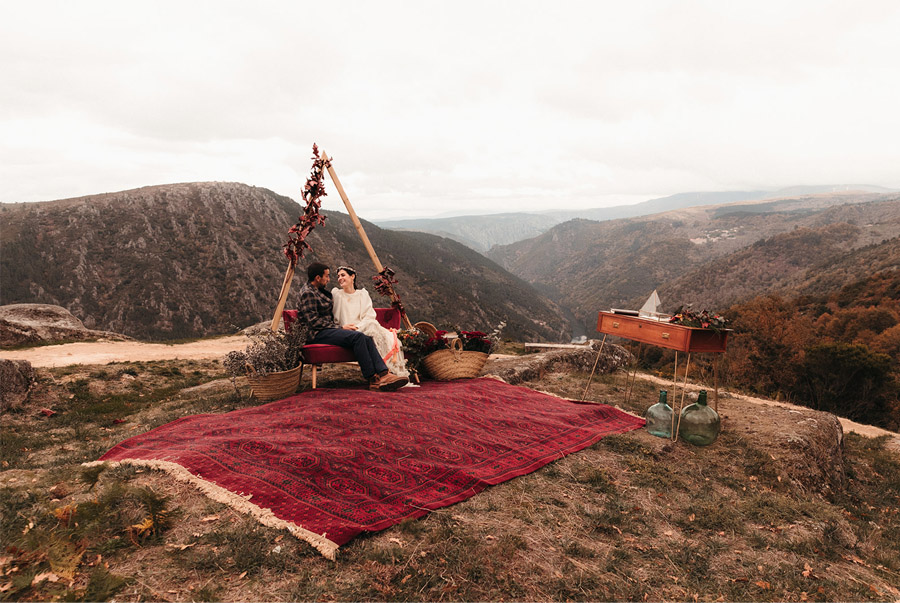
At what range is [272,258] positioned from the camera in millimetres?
57312

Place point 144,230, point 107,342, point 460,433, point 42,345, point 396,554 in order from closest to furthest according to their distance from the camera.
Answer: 1. point 396,554
2. point 460,433
3. point 42,345
4. point 107,342
5. point 144,230

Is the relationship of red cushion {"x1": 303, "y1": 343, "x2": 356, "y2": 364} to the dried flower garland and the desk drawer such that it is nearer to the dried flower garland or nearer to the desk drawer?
the dried flower garland

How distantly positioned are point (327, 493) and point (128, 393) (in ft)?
19.5

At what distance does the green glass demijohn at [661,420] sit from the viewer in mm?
5133

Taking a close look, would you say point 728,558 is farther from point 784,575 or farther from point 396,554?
point 396,554

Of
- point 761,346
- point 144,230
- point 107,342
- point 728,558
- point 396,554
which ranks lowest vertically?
point 761,346

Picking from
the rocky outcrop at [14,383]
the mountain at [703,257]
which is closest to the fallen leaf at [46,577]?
the rocky outcrop at [14,383]

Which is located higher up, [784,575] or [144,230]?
[144,230]

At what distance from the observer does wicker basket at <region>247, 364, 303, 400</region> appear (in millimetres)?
6059

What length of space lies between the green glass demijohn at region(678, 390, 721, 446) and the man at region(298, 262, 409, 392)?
149 inches

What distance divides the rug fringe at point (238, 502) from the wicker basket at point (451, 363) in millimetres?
4426

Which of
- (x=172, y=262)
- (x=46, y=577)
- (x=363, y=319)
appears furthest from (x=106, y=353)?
(x=172, y=262)

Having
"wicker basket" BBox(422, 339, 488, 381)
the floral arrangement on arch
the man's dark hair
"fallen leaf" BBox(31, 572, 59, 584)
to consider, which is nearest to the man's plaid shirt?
the man's dark hair

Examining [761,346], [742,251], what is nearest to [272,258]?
[761,346]
